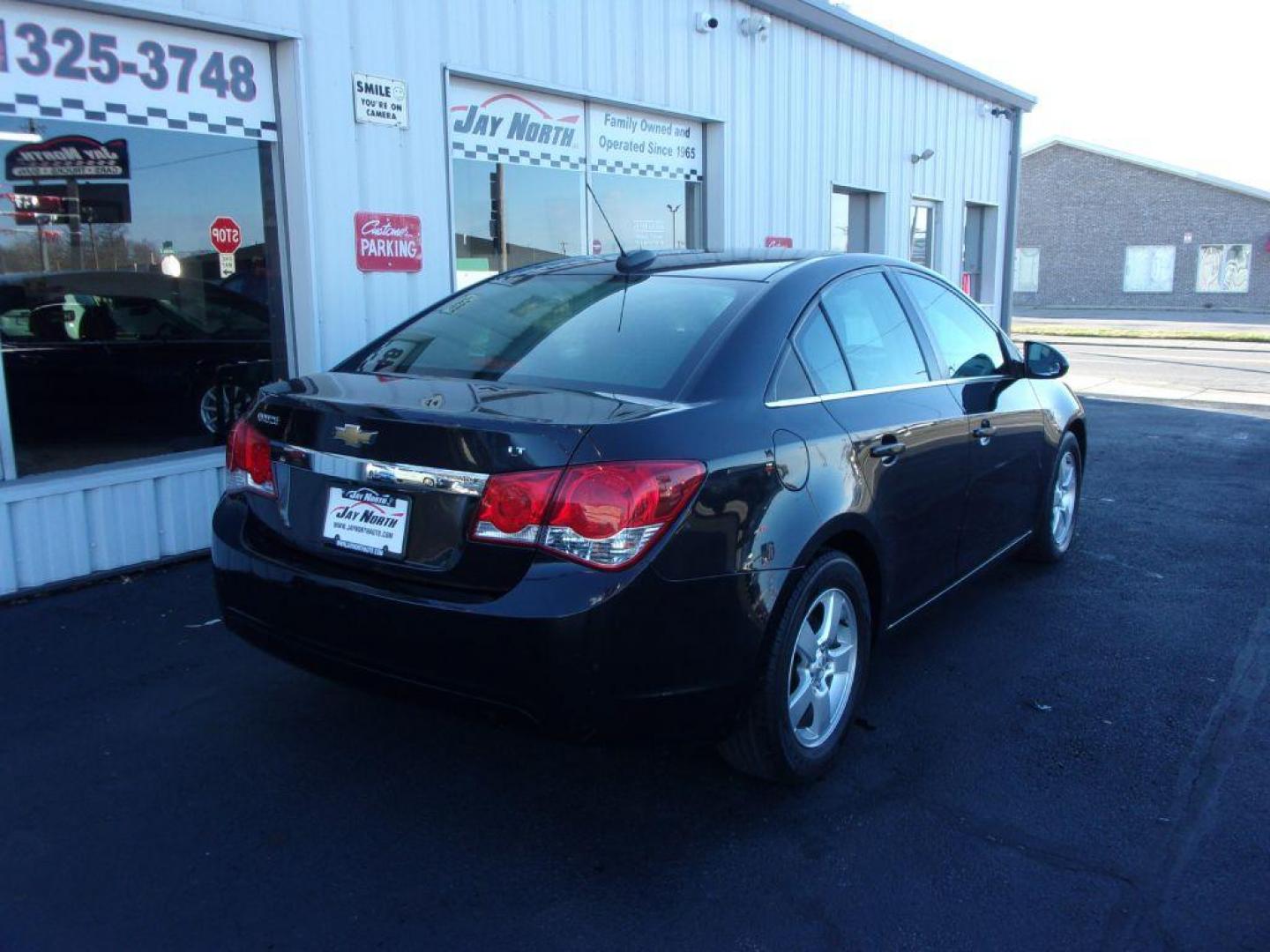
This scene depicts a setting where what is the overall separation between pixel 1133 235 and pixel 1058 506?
133ft

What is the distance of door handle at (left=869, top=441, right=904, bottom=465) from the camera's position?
3.46 meters

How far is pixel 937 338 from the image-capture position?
430 centimetres

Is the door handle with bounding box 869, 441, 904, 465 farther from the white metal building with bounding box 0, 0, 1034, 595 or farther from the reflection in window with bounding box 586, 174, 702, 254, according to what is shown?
the reflection in window with bounding box 586, 174, 702, 254

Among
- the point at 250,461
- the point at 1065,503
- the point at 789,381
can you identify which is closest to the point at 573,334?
the point at 789,381

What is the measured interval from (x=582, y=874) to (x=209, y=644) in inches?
92.6

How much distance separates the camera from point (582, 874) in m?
2.83

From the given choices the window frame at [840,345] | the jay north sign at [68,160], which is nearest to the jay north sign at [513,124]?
the jay north sign at [68,160]

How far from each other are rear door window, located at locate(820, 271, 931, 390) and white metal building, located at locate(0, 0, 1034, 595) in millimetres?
3406

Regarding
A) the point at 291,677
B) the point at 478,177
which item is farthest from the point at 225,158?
the point at 291,677

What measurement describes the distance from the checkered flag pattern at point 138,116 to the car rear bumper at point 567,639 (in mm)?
3360

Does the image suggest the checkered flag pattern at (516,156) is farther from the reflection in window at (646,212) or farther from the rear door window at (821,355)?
the rear door window at (821,355)

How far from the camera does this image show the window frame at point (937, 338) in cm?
420

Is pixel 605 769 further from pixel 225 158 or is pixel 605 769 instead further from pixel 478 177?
pixel 478 177

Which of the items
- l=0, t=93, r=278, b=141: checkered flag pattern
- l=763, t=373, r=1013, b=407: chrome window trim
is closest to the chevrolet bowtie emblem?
l=763, t=373, r=1013, b=407: chrome window trim
